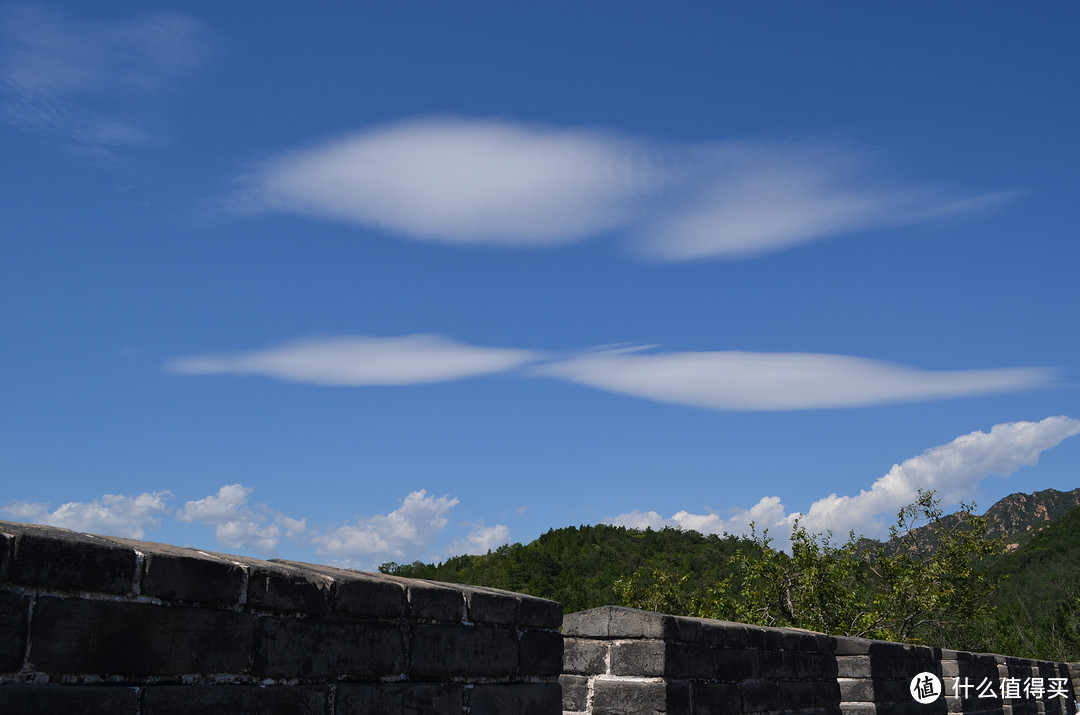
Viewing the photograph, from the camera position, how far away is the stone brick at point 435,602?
113 inches

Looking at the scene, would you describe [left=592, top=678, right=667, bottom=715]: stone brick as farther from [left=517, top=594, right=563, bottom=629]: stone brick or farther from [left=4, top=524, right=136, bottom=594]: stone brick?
[left=4, top=524, right=136, bottom=594]: stone brick

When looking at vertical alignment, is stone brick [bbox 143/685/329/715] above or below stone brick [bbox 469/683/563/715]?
above

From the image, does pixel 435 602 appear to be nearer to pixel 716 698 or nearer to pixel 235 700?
pixel 235 700

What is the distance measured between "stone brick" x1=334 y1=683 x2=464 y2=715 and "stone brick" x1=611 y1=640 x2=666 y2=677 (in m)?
1.44

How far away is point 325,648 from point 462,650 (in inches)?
23.9

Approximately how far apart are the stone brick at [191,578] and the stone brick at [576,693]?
233 centimetres

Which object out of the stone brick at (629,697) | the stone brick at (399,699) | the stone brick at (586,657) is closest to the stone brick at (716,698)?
the stone brick at (629,697)

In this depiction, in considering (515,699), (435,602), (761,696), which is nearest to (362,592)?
(435,602)

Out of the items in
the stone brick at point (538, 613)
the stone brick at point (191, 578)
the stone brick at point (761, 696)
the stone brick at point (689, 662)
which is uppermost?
the stone brick at point (191, 578)

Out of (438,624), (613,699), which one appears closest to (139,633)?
(438,624)

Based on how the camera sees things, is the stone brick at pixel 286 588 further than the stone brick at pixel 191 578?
Yes

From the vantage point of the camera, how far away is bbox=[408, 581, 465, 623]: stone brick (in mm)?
2883

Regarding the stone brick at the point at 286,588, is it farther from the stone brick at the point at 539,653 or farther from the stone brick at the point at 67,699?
the stone brick at the point at 539,653

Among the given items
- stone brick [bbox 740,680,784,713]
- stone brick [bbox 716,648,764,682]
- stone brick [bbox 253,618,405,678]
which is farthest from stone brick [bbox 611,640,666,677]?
stone brick [bbox 253,618,405,678]
